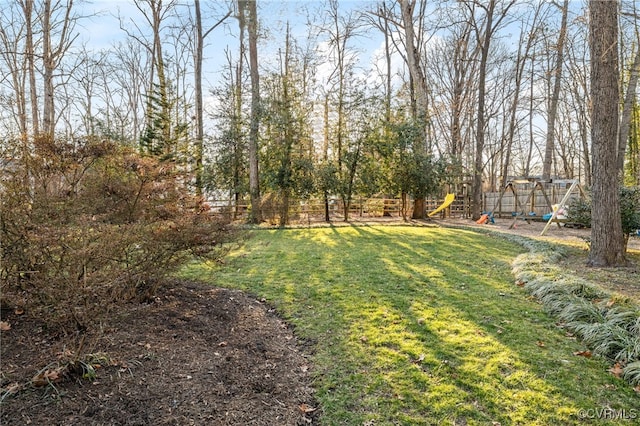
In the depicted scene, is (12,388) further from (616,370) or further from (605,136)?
(605,136)

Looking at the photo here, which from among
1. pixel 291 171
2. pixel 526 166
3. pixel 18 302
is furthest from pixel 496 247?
pixel 526 166

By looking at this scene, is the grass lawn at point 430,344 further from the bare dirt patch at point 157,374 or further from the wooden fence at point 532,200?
the wooden fence at point 532,200

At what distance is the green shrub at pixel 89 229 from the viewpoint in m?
2.54

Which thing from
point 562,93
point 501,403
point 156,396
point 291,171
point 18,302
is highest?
point 562,93

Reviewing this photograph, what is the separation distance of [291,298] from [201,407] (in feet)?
7.90

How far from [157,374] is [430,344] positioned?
2283 mm

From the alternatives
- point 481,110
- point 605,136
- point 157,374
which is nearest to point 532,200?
point 481,110

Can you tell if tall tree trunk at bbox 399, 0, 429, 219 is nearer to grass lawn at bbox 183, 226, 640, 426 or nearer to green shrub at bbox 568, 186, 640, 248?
green shrub at bbox 568, 186, 640, 248

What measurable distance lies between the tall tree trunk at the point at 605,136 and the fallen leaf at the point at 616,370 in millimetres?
3764

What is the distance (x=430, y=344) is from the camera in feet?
10.6

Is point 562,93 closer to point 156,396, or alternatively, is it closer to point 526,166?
point 526,166

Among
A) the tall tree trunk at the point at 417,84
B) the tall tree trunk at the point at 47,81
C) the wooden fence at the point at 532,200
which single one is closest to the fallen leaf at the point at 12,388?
the tall tree trunk at the point at 47,81

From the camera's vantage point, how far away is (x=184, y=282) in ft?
15.9

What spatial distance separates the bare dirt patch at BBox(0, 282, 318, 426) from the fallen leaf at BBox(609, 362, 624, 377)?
7.57 feet
